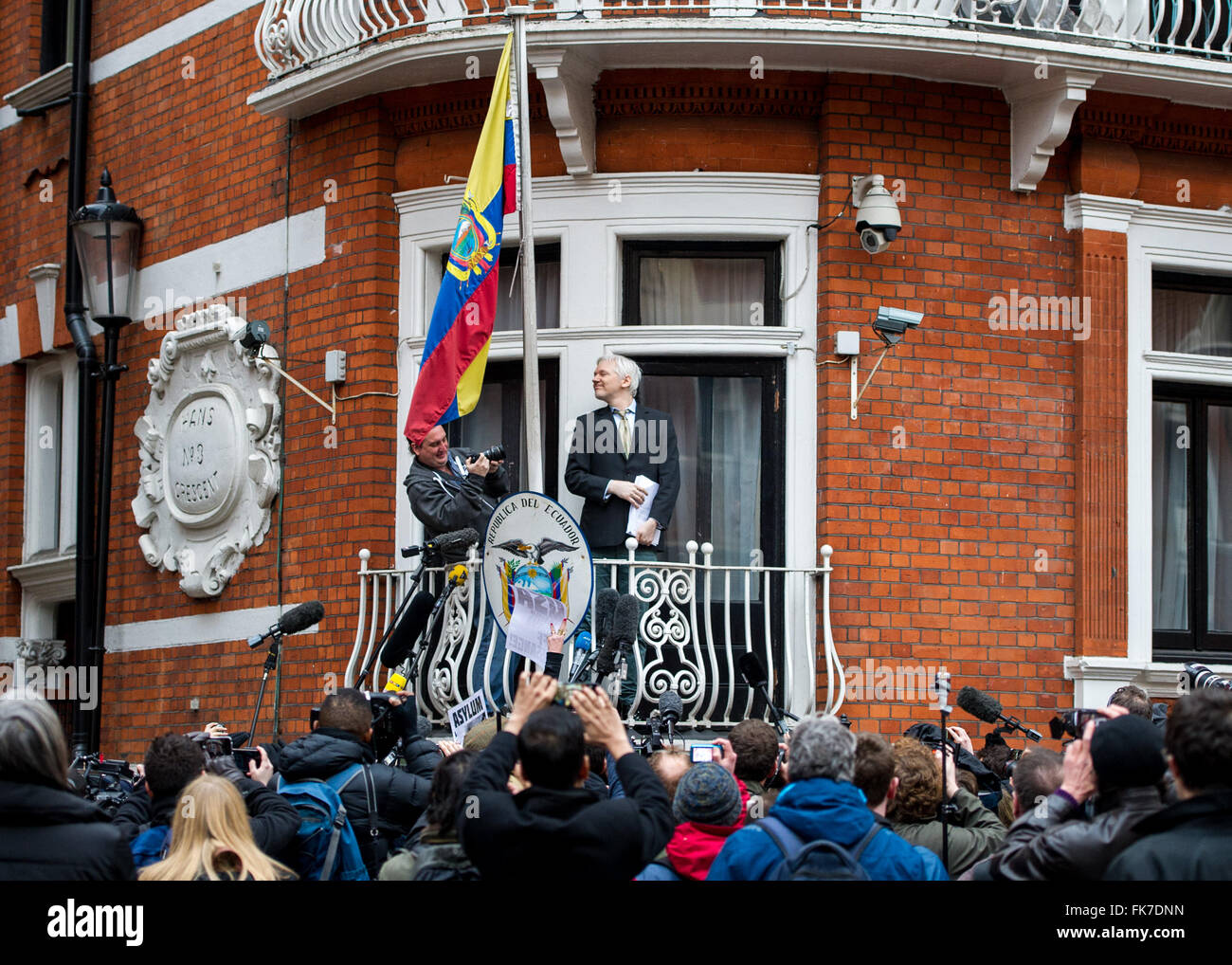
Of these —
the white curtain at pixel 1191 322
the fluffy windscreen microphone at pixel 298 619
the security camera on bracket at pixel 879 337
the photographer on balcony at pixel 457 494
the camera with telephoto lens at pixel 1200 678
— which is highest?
the white curtain at pixel 1191 322

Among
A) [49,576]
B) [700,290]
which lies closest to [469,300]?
[700,290]

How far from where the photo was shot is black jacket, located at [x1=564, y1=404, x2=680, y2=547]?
32.1ft

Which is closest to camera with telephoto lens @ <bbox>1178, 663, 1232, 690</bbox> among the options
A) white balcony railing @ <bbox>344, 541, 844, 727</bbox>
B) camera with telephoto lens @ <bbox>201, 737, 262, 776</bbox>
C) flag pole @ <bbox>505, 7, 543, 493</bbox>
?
white balcony railing @ <bbox>344, 541, 844, 727</bbox>

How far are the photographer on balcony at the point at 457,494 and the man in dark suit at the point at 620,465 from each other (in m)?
0.52

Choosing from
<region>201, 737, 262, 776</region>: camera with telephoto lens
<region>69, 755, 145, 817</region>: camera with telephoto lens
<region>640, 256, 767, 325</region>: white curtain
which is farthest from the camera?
<region>640, 256, 767, 325</region>: white curtain

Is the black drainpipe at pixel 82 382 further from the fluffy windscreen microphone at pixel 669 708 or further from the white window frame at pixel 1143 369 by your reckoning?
the white window frame at pixel 1143 369

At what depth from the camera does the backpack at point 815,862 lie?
183 inches

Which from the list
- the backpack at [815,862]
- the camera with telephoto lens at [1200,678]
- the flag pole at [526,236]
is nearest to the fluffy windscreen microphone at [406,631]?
the flag pole at [526,236]

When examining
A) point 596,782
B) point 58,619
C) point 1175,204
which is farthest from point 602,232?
point 58,619

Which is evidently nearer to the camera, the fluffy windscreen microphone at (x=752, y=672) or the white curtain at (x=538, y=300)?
the fluffy windscreen microphone at (x=752, y=672)

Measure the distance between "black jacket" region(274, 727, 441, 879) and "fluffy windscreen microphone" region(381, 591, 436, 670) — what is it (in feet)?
7.29

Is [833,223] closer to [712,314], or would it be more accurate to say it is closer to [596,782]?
[712,314]

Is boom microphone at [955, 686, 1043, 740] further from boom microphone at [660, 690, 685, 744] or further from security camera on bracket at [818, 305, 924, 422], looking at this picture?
security camera on bracket at [818, 305, 924, 422]
